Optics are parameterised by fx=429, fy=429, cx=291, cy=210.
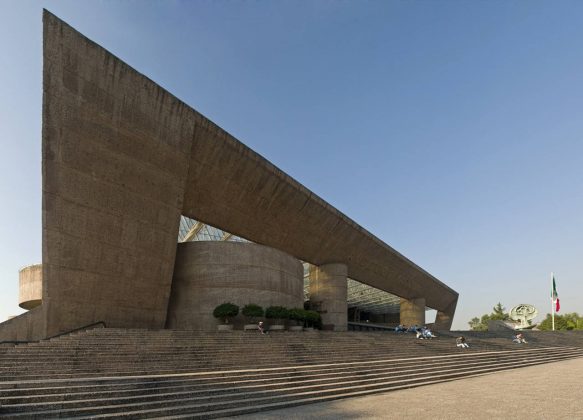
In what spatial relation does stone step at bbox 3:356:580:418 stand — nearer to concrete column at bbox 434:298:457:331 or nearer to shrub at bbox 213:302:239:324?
shrub at bbox 213:302:239:324

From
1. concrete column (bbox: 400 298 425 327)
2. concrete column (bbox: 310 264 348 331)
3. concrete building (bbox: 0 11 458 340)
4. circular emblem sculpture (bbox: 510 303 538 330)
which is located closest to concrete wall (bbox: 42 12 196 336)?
concrete building (bbox: 0 11 458 340)

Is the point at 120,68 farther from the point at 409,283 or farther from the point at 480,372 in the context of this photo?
the point at 409,283

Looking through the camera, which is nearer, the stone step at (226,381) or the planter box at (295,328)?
the stone step at (226,381)

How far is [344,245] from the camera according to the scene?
35.2m

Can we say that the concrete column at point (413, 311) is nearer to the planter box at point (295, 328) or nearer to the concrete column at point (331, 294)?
the concrete column at point (331, 294)

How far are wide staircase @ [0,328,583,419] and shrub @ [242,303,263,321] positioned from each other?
13.8ft

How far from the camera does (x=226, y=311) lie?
21844 mm

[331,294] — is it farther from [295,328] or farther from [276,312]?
[276,312]

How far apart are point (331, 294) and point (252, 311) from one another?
536 inches

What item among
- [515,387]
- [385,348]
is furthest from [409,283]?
[515,387]

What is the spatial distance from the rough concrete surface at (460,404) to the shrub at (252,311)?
10.8 m

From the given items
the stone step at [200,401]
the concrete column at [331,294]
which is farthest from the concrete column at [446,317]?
the stone step at [200,401]

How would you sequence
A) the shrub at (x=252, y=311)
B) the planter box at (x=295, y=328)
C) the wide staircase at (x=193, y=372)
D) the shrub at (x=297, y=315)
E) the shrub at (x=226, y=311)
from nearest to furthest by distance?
1. the wide staircase at (x=193, y=372)
2. the shrub at (x=226, y=311)
3. the shrub at (x=252, y=311)
4. the planter box at (x=295, y=328)
5. the shrub at (x=297, y=315)

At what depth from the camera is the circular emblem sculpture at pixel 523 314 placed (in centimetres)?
5550
